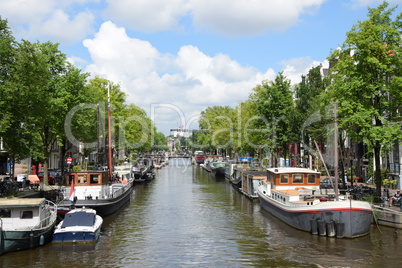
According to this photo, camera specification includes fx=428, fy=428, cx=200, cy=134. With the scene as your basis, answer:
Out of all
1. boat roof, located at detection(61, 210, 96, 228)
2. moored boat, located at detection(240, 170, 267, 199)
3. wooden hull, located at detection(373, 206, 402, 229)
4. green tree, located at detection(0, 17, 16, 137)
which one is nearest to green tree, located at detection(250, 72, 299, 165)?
moored boat, located at detection(240, 170, 267, 199)

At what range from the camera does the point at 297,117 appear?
65.2 meters

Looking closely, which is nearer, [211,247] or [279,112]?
[211,247]

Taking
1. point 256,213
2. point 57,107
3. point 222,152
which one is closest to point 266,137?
point 256,213

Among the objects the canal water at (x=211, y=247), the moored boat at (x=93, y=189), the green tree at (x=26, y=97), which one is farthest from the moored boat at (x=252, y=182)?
the green tree at (x=26, y=97)

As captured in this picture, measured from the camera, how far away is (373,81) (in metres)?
37.9

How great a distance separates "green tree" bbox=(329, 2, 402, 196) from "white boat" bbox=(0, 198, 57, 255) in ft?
84.0

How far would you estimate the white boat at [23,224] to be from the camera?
25.8m

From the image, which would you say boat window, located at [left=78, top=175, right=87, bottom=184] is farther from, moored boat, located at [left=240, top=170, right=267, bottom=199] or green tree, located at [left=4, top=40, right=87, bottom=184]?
moored boat, located at [left=240, top=170, right=267, bottom=199]

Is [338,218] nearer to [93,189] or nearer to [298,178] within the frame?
[298,178]

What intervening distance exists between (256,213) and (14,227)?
79.7 ft

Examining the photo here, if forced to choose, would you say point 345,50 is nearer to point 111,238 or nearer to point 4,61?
point 111,238

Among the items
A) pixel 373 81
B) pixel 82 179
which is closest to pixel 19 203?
pixel 82 179

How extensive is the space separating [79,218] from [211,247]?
9450 mm

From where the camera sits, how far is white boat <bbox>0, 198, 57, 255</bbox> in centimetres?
2583
